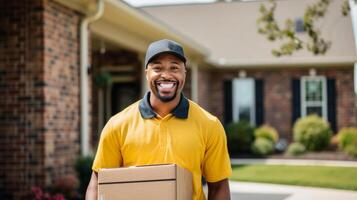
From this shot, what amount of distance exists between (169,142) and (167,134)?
0.04m

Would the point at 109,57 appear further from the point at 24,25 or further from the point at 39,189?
the point at 39,189

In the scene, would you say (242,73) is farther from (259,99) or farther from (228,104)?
(228,104)

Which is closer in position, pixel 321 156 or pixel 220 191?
pixel 220 191

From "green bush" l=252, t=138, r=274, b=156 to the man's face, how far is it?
1584 centimetres

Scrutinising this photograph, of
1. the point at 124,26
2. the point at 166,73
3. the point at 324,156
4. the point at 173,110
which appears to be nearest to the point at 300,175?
the point at 324,156

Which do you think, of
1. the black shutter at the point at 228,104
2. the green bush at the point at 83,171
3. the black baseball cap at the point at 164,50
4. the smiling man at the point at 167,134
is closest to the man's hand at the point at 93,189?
the smiling man at the point at 167,134

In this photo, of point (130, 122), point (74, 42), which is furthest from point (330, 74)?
point (130, 122)

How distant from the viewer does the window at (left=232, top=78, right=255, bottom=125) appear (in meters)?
20.6

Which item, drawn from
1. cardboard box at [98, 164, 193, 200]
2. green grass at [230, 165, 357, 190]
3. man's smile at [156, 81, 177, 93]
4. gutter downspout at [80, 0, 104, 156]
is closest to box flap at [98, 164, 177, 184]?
cardboard box at [98, 164, 193, 200]

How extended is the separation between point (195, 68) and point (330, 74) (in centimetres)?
494

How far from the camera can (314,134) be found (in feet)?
60.7

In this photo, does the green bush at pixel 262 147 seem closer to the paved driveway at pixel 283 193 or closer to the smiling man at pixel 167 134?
the paved driveway at pixel 283 193

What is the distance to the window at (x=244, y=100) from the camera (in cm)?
2064

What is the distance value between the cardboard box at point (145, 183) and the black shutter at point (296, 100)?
707 inches
